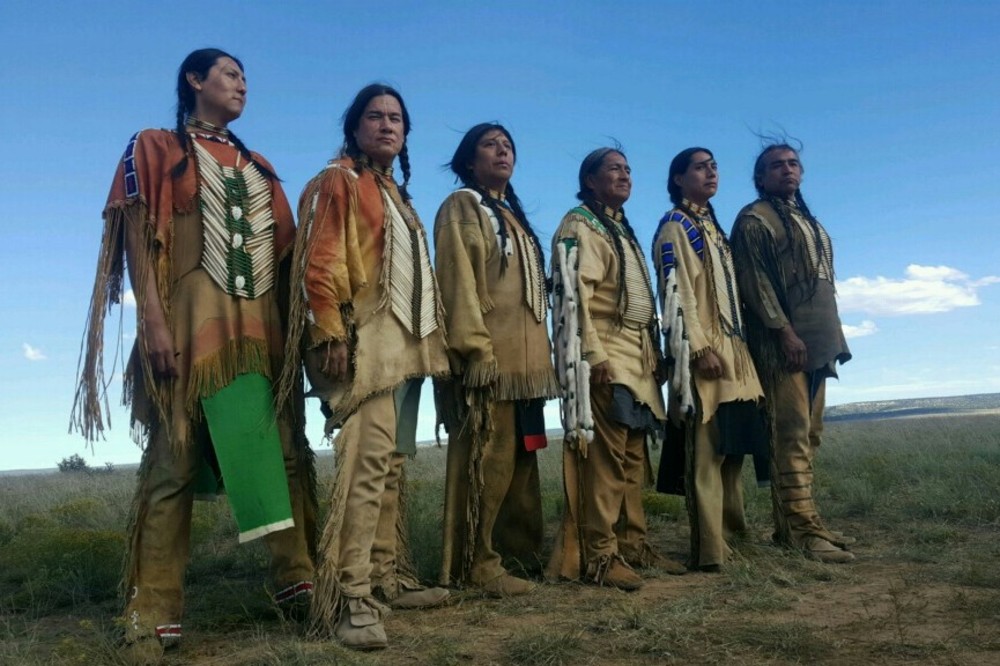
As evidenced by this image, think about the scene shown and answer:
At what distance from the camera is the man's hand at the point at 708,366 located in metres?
4.90

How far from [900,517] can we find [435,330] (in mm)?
4176

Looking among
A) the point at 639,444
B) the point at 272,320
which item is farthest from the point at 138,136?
the point at 639,444

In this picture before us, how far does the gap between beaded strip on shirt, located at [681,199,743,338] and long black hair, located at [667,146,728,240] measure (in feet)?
0.11

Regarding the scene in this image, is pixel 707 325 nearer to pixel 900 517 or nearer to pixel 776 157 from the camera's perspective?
pixel 776 157

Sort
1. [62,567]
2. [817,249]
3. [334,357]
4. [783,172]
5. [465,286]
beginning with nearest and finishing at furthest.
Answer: [334,357] → [465,286] → [62,567] → [817,249] → [783,172]

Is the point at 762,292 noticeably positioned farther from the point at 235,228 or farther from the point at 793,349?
the point at 235,228

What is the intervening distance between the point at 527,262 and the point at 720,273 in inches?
53.3

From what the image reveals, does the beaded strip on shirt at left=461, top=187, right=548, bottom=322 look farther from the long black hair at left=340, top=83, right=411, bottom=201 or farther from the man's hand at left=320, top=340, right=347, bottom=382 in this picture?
the man's hand at left=320, top=340, right=347, bottom=382

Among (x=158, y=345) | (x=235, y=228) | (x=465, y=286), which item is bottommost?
(x=158, y=345)

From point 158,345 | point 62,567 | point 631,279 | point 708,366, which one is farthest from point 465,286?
point 62,567

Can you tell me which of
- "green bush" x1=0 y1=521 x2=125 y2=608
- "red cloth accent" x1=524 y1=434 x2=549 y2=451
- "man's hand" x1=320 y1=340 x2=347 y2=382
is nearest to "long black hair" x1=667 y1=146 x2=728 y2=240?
"red cloth accent" x1=524 y1=434 x2=549 y2=451

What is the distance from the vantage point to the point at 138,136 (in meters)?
3.54

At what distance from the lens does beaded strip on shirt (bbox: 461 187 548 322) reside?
4.50m

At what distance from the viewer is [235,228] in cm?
364
